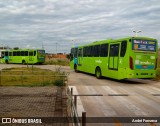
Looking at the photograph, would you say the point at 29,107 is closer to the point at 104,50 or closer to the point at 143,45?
the point at 143,45

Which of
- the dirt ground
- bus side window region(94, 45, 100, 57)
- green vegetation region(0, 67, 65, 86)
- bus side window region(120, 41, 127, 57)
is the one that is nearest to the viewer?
the dirt ground

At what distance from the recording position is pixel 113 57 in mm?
22172

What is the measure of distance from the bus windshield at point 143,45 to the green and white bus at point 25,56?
35082 millimetres

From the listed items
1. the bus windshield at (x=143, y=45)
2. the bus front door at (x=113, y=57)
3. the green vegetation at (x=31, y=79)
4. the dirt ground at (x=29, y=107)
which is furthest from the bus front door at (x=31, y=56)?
the dirt ground at (x=29, y=107)

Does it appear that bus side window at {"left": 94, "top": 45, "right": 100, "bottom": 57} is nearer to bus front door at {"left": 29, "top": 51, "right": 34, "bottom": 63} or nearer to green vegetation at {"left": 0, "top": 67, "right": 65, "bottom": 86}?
green vegetation at {"left": 0, "top": 67, "right": 65, "bottom": 86}

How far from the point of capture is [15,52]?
196ft

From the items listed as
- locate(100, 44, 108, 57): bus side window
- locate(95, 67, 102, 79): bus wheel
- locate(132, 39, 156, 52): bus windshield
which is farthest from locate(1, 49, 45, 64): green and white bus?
locate(132, 39, 156, 52): bus windshield

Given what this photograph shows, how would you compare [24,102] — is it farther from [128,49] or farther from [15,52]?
[15,52]

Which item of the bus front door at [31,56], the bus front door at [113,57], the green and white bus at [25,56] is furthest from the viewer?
the bus front door at [31,56]

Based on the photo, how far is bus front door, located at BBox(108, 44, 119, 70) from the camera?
21.6 meters

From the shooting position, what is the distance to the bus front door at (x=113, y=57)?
2161 centimetres

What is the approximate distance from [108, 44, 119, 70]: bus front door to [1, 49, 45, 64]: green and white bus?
32.5m

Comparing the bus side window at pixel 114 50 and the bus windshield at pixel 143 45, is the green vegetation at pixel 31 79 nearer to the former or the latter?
the bus side window at pixel 114 50

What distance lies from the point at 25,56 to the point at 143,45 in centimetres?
3906
